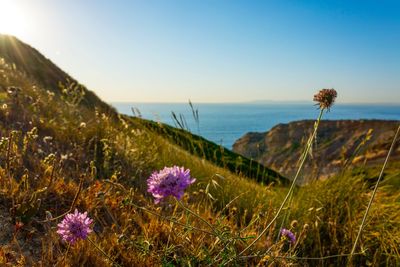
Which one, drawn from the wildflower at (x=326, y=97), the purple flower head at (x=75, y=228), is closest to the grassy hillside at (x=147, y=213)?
the purple flower head at (x=75, y=228)

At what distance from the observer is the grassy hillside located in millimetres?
2965

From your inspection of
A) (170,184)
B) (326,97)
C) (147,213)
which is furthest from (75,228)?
(147,213)

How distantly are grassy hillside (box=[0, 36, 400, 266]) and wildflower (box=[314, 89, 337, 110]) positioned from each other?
833mm

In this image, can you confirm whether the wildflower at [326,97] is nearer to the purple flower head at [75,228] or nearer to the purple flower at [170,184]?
the purple flower at [170,184]

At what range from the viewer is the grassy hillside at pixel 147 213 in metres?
2.96

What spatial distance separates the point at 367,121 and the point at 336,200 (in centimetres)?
3913

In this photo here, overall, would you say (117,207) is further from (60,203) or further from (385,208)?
(385,208)

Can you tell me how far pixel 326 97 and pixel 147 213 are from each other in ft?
7.81

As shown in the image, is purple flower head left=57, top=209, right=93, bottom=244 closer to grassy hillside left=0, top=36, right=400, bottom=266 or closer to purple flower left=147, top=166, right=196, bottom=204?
grassy hillside left=0, top=36, right=400, bottom=266

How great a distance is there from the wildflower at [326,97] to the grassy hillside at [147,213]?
833 mm

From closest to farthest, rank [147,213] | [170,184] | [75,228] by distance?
1. [170,184]
2. [75,228]
3. [147,213]

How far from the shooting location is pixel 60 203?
13.0ft

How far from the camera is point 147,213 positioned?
4172 millimetres

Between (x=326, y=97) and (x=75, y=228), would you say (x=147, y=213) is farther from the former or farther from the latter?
(x=326, y=97)
